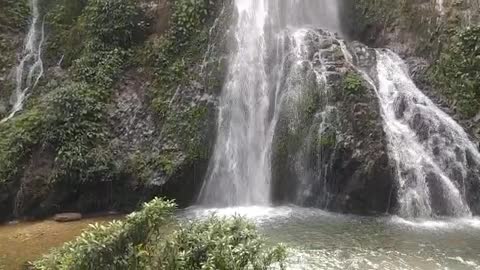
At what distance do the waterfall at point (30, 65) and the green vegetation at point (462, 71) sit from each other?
11.2m

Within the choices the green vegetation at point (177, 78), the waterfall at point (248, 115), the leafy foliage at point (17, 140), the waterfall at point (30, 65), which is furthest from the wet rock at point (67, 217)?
the waterfall at point (30, 65)

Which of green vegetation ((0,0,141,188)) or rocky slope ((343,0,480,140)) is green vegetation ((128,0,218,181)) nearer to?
green vegetation ((0,0,141,188))

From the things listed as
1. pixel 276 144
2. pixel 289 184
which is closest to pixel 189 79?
pixel 276 144

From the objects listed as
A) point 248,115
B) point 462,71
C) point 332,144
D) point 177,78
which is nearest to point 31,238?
point 177,78

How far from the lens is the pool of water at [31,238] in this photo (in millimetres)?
9094

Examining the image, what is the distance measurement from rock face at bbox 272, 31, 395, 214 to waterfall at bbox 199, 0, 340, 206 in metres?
0.41

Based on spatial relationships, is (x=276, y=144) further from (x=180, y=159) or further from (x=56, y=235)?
(x=56, y=235)

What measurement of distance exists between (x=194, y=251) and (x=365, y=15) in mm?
12335

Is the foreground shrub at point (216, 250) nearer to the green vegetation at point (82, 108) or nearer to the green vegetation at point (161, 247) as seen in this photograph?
the green vegetation at point (161, 247)

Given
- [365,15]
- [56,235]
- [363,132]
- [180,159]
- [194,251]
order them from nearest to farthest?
[194,251] < [56,235] < [363,132] < [180,159] < [365,15]

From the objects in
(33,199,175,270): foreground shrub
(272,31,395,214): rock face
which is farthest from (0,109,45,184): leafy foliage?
(33,199,175,270): foreground shrub

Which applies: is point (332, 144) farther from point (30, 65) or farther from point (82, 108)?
point (30, 65)

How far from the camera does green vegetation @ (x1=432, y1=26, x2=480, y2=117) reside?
513 inches

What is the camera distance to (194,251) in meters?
5.91
